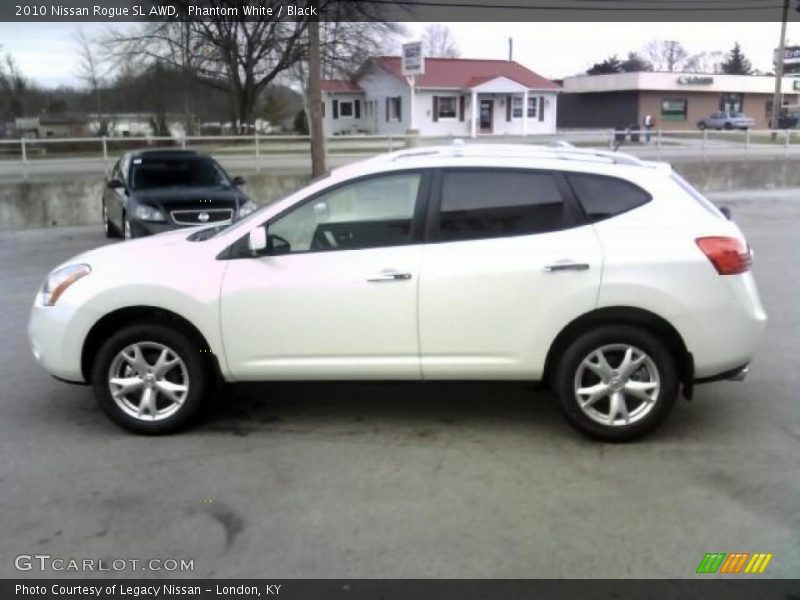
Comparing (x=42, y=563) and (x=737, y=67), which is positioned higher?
(x=737, y=67)

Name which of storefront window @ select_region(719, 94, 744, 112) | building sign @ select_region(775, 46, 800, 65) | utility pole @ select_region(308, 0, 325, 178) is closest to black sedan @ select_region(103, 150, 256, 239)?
utility pole @ select_region(308, 0, 325, 178)

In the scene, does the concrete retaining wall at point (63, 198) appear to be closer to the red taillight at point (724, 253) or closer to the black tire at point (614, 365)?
the black tire at point (614, 365)

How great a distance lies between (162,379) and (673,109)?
63.8 metres

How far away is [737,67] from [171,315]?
102 metres

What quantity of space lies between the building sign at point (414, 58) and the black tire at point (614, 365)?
40.6 feet

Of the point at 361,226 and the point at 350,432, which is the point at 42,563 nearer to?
the point at 350,432

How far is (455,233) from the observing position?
454 centimetres

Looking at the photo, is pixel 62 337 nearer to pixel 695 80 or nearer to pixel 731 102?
pixel 695 80

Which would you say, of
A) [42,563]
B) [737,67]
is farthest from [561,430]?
[737,67]

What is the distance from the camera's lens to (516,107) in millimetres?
48219

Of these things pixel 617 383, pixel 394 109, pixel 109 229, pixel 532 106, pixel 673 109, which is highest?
pixel 673 109

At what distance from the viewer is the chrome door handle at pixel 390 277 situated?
14.6 feet

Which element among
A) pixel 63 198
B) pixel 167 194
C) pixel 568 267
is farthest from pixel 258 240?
pixel 63 198
